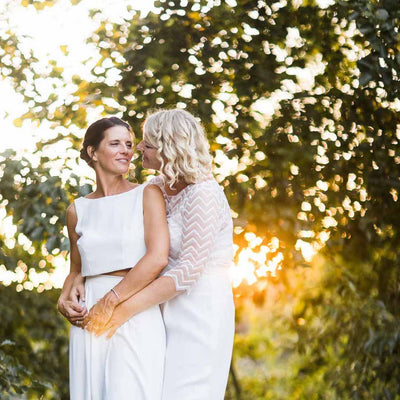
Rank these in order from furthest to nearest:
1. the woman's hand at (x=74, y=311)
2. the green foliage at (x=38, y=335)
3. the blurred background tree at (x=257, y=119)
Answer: the green foliage at (x=38, y=335) < the blurred background tree at (x=257, y=119) < the woman's hand at (x=74, y=311)

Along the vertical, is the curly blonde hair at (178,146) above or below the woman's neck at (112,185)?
above

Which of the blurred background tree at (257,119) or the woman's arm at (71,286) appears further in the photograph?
the blurred background tree at (257,119)

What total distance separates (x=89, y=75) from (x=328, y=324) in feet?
9.15

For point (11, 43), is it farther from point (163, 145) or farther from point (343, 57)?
point (163, 145)

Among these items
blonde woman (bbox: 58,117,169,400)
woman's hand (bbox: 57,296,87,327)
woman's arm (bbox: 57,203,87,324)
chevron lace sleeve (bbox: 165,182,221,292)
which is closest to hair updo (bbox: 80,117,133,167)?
blonde woman (bbox: 58,117,169,400)

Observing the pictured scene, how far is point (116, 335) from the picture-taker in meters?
2.46

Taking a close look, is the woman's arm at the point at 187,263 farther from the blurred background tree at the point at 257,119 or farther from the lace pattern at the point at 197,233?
the blurred background tree at the point at 257,119

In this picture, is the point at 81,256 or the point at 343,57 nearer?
the point at 81,256

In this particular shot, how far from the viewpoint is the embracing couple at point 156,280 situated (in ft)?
7.97

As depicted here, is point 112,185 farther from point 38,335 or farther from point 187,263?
point 38,335

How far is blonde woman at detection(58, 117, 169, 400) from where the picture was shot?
2430mm

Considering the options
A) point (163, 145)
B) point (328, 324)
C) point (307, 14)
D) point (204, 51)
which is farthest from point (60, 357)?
point (163, 145)

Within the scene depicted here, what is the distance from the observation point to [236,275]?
4.28m

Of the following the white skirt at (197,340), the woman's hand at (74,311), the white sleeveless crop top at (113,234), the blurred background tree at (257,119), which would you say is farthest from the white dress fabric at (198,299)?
the blurred background tree at (257,119)
